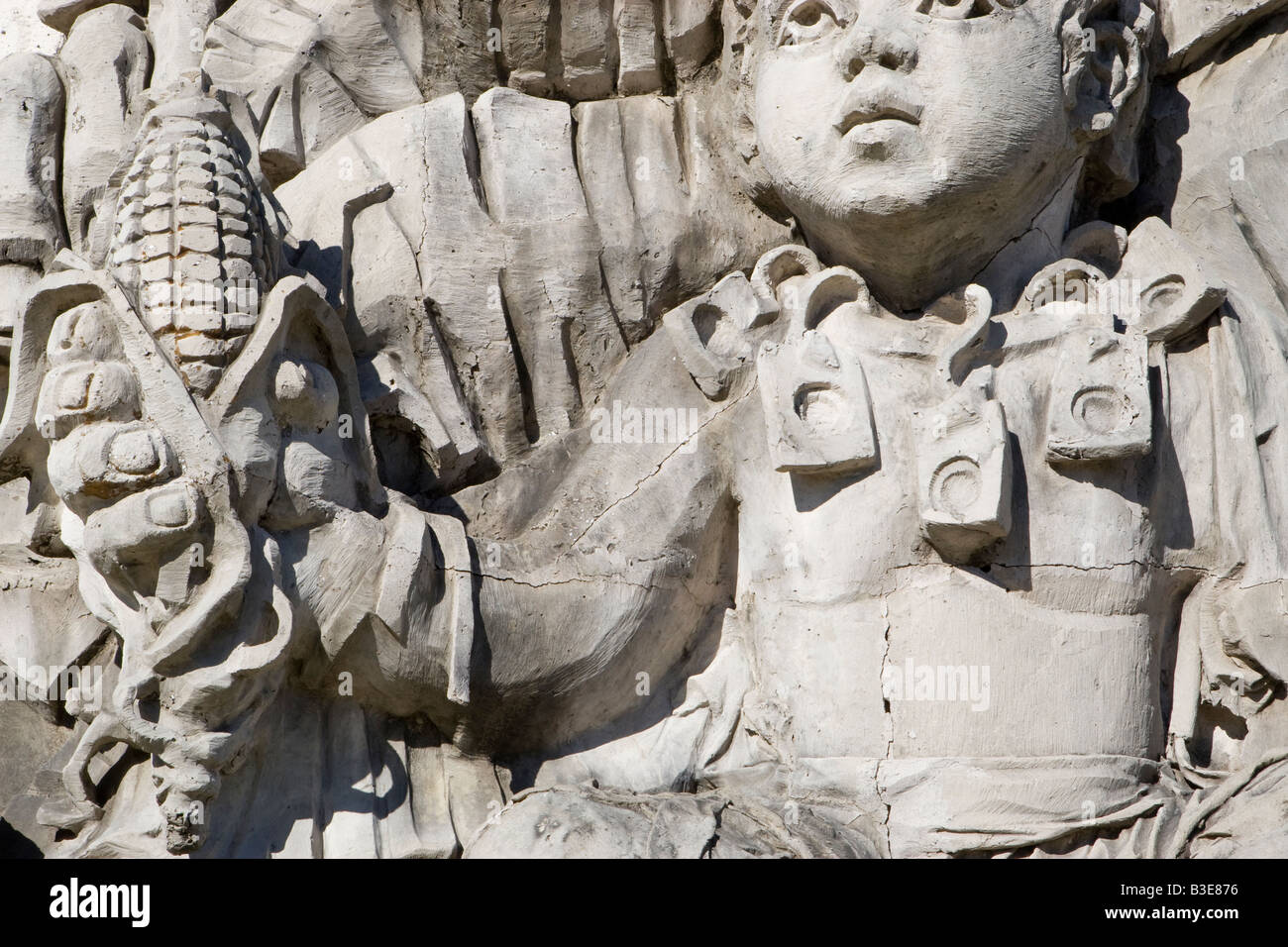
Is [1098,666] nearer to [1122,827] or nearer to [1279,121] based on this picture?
[1122,827]

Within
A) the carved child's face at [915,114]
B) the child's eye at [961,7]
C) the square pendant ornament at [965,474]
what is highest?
the child's eye at [961,7]

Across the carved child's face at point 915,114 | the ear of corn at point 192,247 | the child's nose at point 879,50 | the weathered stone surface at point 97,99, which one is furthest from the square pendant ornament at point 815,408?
the weathered stone surface at point 97,99

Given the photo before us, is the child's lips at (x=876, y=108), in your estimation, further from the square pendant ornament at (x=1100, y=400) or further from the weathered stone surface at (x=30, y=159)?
the weathered stone surface at (x=30, y=159)

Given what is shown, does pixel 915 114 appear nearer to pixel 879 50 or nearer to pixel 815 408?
pixel 879 50

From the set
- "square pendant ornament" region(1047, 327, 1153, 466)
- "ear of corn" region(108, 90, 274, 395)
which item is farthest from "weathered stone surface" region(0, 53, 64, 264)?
"square pendant ornament" region(1047, 327, 1153, 466)

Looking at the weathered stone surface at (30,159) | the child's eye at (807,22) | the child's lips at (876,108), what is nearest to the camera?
the child's lips at (876,108)

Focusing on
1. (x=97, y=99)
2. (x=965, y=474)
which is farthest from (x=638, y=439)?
(x=97, y=99)

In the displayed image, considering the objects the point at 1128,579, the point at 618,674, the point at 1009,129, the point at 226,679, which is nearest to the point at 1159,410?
the point at 1128,579

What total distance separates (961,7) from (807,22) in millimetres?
323

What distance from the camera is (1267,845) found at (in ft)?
11.0

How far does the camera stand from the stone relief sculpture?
3.38 metres

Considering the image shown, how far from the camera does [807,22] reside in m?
3.86

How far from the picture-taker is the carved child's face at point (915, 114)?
12.1ft
